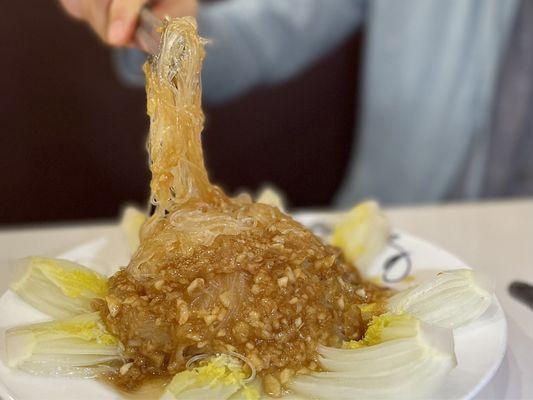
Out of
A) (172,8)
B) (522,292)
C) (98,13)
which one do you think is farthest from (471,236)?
(98,13)

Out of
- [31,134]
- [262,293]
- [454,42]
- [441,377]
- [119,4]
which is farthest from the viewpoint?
[31,134]

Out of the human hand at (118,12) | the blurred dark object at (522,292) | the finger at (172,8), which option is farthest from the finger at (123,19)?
the blurred dark object at (522,292)

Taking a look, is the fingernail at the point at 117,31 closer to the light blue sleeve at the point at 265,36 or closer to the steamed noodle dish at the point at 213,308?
the steamed noodle dish at the point at 213,308

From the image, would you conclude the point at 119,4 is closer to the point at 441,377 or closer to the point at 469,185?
the point at 441,377

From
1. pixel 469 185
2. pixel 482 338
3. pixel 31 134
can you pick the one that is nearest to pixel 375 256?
pixel 482 338

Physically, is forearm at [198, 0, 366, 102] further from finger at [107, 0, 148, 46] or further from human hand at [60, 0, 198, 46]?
finger at [107, 0, 148, 46]

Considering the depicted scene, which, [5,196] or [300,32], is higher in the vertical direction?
[300,32]

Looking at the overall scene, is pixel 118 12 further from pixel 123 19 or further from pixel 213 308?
pixel 213 308
